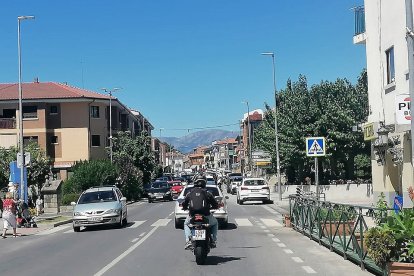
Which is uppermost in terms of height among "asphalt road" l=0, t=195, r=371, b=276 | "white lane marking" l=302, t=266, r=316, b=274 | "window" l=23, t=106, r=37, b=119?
"window" l=23, t=106, r=37, b=119

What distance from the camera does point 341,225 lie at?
12.2m

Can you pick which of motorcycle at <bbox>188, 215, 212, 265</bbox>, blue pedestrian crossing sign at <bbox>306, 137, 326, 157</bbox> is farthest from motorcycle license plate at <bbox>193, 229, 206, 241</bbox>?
blue pedestrian crossing sign at <bbox>306, 137, 326, 157</bbox>

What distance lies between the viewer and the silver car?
22.0 metres

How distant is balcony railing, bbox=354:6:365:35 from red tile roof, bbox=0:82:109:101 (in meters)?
36.4

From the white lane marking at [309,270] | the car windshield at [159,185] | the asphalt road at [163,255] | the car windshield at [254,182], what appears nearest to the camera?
the white lane marking at [309,270]

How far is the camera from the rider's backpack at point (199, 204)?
12.2 m

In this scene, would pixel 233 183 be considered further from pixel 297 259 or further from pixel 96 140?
pixel 297 259

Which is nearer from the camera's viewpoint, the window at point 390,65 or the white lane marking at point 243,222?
the window at point 390,65

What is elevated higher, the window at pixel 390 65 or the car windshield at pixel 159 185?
the window at pixel 390 65

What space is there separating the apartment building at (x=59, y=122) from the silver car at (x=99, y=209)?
110ft

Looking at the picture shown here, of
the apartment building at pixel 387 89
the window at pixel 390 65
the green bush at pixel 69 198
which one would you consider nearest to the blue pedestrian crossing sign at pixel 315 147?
the apartment building at pixel 387 89

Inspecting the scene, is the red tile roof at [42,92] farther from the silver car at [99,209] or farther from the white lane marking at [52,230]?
the silver car at [99,209]

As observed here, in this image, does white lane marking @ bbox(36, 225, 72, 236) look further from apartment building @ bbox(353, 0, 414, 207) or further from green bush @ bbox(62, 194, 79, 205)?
green bush @ bbox(62, 194, 79, 205)

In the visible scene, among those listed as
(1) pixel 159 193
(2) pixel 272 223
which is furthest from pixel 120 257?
(1) pixel 159 193
